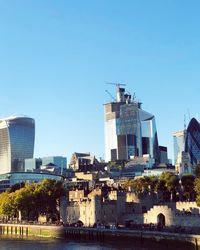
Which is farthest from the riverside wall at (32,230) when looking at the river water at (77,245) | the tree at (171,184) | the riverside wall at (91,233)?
the tree at (171,184)

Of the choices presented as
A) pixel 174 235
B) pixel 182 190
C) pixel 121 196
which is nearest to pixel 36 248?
pixel 174 235

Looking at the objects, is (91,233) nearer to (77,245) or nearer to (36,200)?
(77,245)

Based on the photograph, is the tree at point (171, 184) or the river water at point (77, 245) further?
the tree at point (171, 184)

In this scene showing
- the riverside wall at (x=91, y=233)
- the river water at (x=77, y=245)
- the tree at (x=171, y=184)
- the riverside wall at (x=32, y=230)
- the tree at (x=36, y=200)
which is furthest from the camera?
the tree at (x=171, y=184)

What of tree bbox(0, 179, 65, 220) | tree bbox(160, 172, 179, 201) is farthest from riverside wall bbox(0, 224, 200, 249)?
tree bbox(160, 172, 179, 201)

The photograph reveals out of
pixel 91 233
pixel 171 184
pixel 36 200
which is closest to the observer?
pixel 91 233

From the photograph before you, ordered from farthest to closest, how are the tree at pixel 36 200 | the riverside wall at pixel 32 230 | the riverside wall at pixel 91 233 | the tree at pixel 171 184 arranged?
1. the tree at pixel 171 184
2. the tree at pixel 36 200
3. the riverside wall at pixel 32 230
4. the riverside wall at pixel 91 233

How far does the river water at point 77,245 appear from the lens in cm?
9262

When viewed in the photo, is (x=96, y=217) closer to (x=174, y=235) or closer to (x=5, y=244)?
(x=5, y=244)

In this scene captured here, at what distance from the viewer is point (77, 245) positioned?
104375 mm

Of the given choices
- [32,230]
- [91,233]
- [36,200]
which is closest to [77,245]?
[91,233]

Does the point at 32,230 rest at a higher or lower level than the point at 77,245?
higher

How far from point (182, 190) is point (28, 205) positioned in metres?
49.4

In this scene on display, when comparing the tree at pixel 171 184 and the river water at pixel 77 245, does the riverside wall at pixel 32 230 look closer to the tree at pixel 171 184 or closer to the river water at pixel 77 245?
the river water at pixel 77 245
